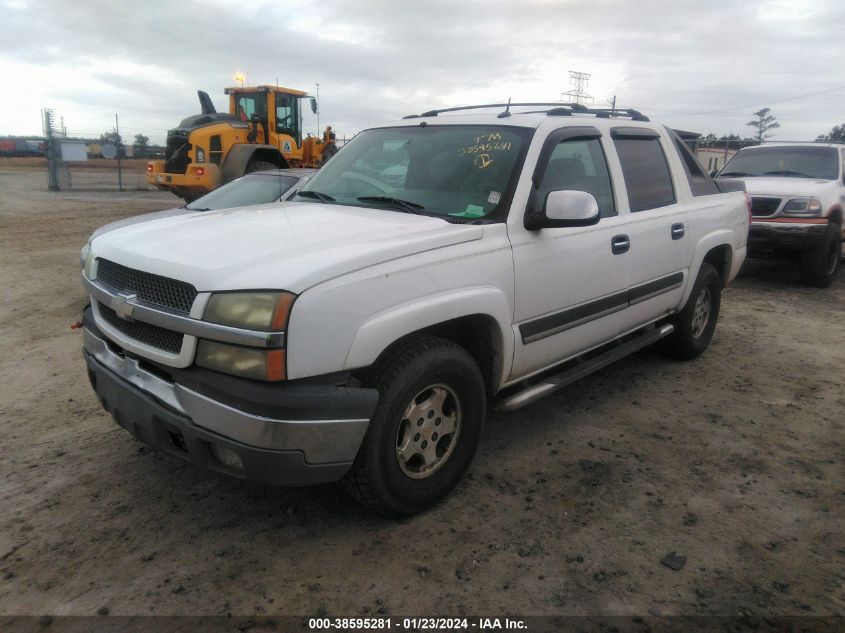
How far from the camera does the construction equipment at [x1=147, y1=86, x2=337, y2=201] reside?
13.8 metres

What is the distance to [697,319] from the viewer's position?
17.2ft

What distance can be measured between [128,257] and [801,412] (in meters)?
4.19

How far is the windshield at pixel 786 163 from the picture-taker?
9062mm

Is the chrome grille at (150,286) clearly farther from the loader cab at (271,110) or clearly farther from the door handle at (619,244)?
the loader cab at (271,110)

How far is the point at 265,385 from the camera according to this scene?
2.35m

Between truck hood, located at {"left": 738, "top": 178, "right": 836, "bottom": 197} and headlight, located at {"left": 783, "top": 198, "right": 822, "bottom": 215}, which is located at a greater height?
truck hood, located at {"left": 738, "top": 178, "right": 836, "bottom": 197}

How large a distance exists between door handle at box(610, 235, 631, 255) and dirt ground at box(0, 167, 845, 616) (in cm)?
111

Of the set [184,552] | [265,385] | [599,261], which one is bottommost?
[184,552]

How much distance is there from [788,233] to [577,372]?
6047mm

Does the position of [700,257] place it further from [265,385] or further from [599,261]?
[265,385]

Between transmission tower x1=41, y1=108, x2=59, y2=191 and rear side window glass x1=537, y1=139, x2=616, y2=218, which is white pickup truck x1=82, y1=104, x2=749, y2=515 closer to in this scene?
rear side window glass x1=537, y1=139, x2=616, y2=218

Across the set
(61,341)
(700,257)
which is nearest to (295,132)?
(61,341)

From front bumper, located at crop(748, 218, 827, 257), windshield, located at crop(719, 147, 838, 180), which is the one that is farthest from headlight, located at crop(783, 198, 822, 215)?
windshield, located at crop(719, 147, 838, 180)

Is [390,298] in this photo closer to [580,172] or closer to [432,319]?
[432,319]
